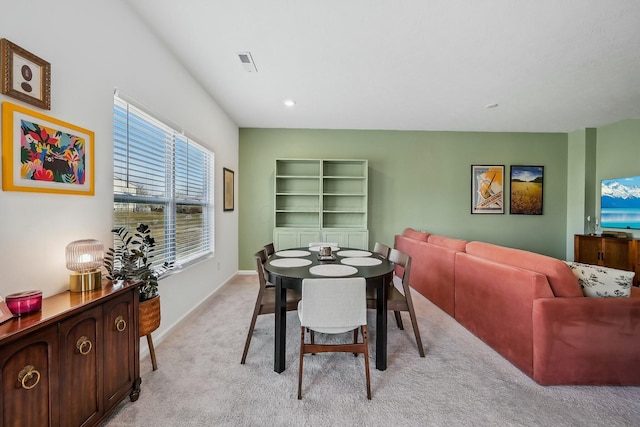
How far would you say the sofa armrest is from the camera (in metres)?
1.74

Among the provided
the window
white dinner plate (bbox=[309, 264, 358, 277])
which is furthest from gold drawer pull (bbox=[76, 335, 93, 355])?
white dinner plate (bbox=[309, 264, 358, 277])

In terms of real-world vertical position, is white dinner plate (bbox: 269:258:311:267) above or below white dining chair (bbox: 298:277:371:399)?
above

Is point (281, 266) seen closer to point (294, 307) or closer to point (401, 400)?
point (294, 307)

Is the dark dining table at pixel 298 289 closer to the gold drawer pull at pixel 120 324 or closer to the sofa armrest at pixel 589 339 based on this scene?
the gold drawer pull at pixel 120 324

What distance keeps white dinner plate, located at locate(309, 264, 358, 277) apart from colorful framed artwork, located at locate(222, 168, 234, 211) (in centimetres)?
243

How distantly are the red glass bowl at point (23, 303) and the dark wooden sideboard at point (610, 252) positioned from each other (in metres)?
5.93

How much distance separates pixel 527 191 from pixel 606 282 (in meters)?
3.83

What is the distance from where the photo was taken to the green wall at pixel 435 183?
15.8ft

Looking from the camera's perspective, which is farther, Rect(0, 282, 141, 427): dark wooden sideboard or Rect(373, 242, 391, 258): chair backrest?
Rect(373, 242, 391, 258): chair backrest

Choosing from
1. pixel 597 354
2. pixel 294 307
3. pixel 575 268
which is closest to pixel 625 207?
pixel 575 268

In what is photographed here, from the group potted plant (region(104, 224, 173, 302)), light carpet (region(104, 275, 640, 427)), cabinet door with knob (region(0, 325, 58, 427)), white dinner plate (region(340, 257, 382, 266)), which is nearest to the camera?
cabinet door with knob (region(0, 325, 58, 427))

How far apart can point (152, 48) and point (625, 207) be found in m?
6.59

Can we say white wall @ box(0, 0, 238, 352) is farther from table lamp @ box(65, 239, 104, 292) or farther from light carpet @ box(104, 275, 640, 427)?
light carpet @ box(104, 275, 640, 427)

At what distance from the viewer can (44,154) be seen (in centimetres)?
136
